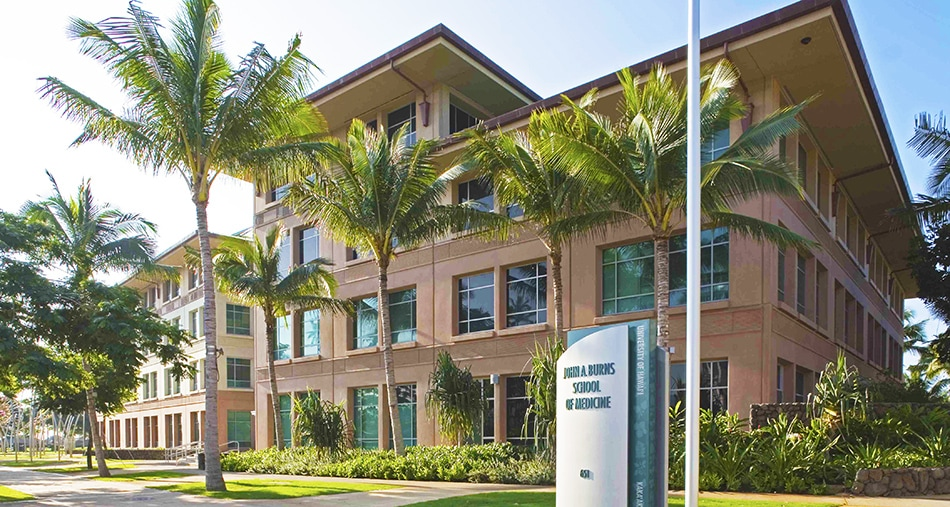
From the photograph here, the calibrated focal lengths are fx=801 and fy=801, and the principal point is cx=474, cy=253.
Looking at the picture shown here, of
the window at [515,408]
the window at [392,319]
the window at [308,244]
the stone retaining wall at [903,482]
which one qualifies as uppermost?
the window at [308,244]

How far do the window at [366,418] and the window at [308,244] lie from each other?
6249 millimetres

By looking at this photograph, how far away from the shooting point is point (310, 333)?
33.8 m

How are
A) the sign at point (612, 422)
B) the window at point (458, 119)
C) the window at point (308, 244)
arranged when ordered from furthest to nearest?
the window at point (308, 244) → the window at point (458, 119) → the sign at point (612, 422)

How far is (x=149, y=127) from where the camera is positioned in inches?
762

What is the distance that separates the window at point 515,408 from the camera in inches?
981

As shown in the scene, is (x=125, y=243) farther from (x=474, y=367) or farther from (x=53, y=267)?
(x=474, y=367)

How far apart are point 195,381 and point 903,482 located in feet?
137

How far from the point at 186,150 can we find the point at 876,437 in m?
16.8

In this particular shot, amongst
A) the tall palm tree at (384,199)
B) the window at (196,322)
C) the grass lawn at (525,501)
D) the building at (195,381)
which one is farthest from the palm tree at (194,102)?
the window at (196,322)

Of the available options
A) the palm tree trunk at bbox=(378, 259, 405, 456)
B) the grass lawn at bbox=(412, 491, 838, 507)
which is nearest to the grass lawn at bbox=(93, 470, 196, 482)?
the palm tree trunk at bbox=(378, 259, 405, 456)

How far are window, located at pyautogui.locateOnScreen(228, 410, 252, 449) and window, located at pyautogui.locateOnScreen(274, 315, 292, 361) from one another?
1316 centimetres

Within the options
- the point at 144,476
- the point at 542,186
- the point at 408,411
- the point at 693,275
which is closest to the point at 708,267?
the point at 542,186

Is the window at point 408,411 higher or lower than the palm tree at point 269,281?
lower

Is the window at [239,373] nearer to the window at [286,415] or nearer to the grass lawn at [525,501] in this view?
the window at [286,415]
